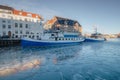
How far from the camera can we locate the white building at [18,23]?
47.5m

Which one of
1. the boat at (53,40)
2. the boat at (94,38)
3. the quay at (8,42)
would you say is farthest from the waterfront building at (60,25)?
the quay at (8,42)

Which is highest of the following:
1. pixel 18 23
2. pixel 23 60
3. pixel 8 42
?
pixel 18 23

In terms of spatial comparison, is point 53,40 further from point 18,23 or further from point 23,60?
point 23,60

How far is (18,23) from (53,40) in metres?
16.7

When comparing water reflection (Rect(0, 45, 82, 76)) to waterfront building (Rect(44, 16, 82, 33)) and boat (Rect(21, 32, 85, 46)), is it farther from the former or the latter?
waterfront building (Rect(44, 16, 82, 33))

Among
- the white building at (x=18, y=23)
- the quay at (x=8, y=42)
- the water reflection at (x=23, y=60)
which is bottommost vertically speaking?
the water reflection at (x=23, y=60)

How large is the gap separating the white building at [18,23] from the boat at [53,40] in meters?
11.0

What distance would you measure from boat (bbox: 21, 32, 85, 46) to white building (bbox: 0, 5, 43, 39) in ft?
36.1

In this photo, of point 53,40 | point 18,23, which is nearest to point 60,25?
point 18,23

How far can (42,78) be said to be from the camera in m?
12.8

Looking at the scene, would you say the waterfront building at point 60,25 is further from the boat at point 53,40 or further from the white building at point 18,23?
the boat at point 53,40

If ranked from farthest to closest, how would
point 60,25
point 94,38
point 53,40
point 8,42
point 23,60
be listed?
point 60,25 → point 94,38 → point 53,40 → point 8,42 → point 23,60

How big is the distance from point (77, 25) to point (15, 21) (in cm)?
5743

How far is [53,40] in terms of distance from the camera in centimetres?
4681
